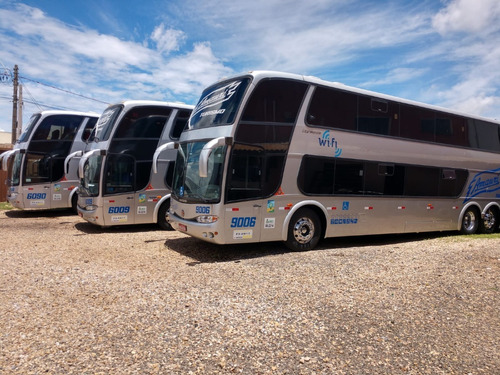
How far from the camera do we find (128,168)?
11.4 m

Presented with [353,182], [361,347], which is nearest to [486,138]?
[353,182]

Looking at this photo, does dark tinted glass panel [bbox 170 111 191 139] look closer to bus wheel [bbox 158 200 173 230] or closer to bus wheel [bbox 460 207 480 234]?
bus wheel [bbox 158 200 173 230]

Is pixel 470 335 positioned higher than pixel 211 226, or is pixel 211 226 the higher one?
pixel 211 226

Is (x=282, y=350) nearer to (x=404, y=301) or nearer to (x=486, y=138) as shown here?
(x=404, y=301)

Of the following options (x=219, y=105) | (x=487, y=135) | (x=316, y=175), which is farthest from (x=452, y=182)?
(x=219, y=105)


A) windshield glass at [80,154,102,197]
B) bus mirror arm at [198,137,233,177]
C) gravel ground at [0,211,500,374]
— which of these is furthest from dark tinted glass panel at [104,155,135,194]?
bus mirror arm at [198,137,233,177]

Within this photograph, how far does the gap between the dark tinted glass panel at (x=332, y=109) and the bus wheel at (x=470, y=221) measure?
6016 millimetres

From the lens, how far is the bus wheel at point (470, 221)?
42.2 ft

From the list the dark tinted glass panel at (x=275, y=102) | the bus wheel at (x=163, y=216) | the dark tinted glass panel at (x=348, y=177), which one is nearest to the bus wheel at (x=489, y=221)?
the dark tinted glass panel at (x=348, y=177)

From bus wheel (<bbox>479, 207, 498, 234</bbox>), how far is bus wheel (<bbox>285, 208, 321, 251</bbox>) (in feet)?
24.4

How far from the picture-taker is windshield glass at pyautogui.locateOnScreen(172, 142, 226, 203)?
776cm

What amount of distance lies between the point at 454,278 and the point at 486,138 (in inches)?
353

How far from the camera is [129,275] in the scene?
6270 millimetres

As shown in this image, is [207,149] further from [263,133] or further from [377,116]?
[377,116]
